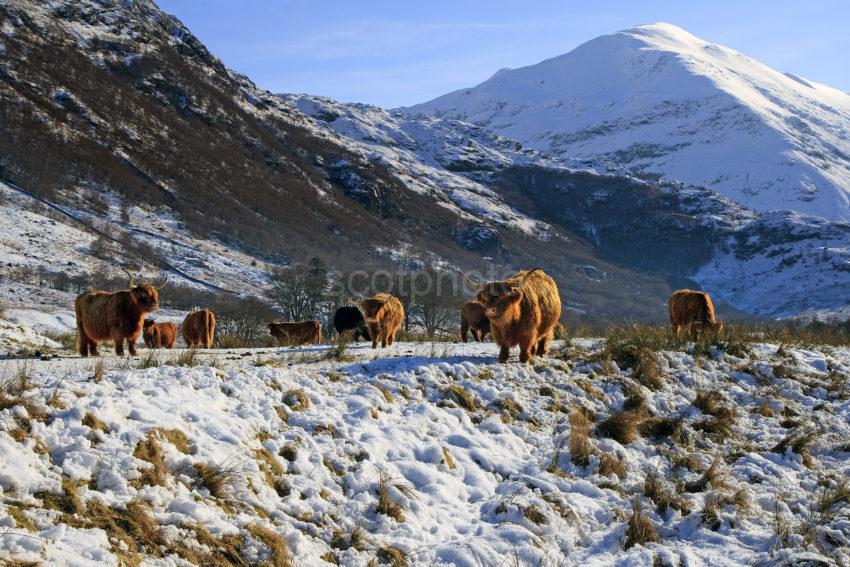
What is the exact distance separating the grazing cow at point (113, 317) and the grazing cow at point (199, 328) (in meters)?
9.28

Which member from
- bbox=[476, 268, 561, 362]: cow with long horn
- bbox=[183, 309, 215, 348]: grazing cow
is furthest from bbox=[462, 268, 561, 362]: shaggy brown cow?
bbox=[183, 309, 215, 348]: grazing cow

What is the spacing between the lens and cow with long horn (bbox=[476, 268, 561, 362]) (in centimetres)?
1220

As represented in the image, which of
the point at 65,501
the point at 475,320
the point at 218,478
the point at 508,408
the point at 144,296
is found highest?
the point at 144,296

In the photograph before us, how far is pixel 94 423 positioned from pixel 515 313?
24.5 ft

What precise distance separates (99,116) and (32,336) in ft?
480

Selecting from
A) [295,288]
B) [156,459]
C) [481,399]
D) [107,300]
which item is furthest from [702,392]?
[295,288]

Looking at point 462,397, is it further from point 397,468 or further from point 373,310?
point 373,310

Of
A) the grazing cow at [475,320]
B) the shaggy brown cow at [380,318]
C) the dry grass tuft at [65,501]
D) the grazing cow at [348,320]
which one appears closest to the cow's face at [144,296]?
the shaggy brown cow at [380,318]

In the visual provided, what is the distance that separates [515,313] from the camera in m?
12.4

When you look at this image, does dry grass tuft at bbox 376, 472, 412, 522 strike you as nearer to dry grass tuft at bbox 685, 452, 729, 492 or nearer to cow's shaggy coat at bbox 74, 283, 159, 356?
dry grass tuft at bbox 685, 452, 729, 492

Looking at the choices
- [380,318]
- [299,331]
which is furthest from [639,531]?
[299,331]

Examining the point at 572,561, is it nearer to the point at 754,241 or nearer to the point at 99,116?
the point at 99,116

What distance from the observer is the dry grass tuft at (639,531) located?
25.7 feet

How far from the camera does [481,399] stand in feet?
34.8
